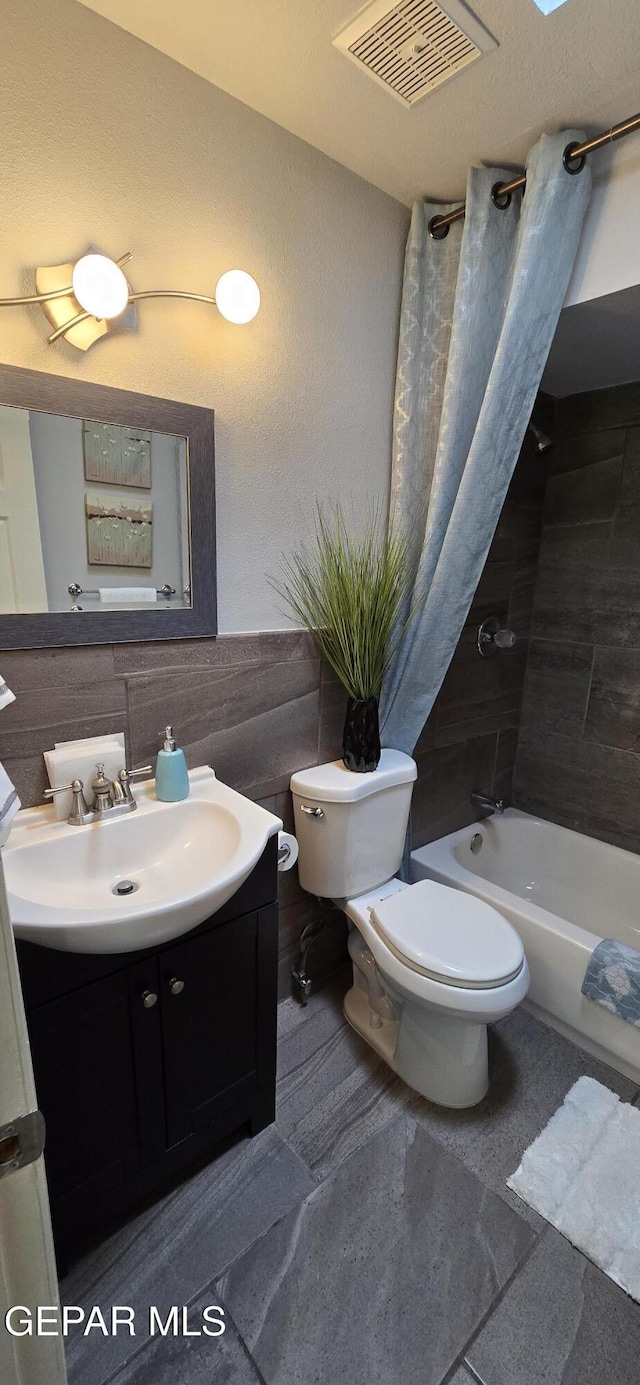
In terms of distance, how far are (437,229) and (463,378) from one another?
1.46 feet

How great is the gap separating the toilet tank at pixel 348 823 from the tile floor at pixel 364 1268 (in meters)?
0.58

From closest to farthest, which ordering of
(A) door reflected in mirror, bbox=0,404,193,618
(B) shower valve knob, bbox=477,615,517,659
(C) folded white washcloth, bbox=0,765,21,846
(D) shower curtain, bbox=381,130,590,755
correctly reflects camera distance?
(C) folded white washcloth, bbox=0,765,21,846
(A) door reflected in mirror, bbox=0,404,193,618
(D) shower curtain, bbox=381,130,590,755
(B) shower valve knob, bbox=477,615,517,659

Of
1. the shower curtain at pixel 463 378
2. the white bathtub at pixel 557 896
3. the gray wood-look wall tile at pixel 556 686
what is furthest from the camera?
the gray wood-look wall tile at pixel 556 686

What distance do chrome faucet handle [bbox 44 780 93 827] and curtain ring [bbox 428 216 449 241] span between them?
1712 millimetres

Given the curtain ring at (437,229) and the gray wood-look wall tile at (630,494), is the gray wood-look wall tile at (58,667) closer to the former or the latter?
the curtain ring at (437,229)

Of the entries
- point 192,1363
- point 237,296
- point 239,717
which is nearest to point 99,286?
point 237,296

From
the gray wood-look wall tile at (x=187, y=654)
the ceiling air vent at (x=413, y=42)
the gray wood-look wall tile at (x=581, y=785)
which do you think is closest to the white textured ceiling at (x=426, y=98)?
the ceiling air vent at (x=413, y=42)

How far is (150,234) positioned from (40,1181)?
1567 millimetres

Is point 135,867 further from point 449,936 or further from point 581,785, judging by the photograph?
point 581,785

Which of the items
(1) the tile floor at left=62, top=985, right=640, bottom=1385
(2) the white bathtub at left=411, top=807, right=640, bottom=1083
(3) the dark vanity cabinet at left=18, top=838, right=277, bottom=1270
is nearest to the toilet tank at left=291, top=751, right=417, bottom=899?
(3) the dark vanity cabinet at left=18, top=838, right=277, bottom=1270

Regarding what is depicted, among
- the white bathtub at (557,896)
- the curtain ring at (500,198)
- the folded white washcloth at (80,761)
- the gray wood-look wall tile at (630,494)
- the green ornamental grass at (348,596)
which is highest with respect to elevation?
the curtain ring at (500,198)

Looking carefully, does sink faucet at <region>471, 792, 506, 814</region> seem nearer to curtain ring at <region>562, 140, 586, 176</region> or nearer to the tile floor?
the tile floor

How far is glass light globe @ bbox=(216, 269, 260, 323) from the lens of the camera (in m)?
1.19

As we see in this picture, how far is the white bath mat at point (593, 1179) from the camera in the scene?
1198mm
